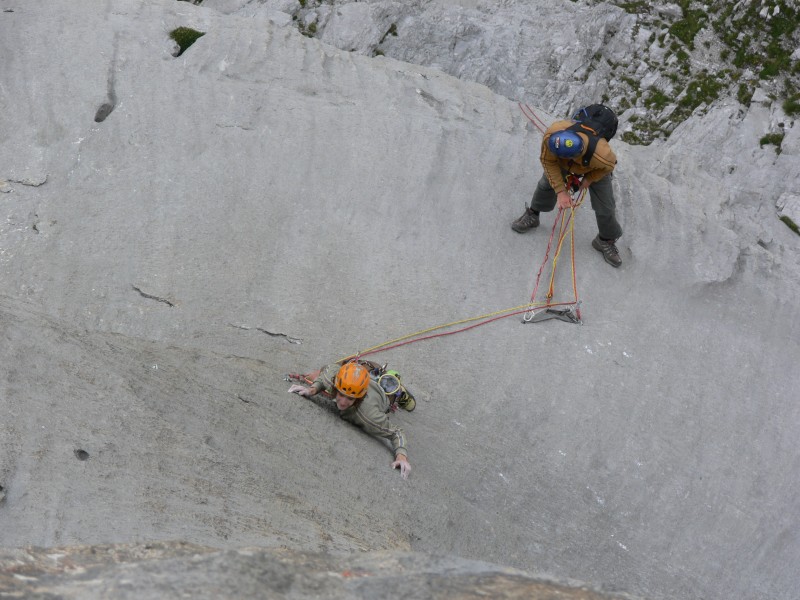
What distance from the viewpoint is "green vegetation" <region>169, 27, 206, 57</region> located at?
12602mm

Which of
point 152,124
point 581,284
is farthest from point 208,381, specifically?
point 581,284

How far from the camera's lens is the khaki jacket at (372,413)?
8.16 m

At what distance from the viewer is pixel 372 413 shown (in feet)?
26.8

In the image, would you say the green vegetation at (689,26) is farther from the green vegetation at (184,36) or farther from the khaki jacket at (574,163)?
the green vegetation at (184,36)

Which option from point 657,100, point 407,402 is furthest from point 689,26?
point 407,402

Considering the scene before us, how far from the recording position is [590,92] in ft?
56.0

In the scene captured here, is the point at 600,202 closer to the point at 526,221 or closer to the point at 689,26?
the point at 526,221

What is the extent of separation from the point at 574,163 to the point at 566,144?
0.55m

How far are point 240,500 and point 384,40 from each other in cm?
1349

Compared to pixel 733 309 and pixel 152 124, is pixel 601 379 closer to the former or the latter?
pixel 733 309

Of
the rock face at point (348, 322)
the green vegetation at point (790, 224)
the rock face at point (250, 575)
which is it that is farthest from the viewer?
the green vegetation at point (790, 224)

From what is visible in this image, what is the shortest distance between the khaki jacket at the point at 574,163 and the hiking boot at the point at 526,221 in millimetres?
921

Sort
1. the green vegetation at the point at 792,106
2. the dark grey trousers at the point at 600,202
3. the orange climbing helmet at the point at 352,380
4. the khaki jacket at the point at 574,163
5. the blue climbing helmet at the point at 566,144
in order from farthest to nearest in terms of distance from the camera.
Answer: the green vegetation at the point at 792,106, the dark grey trousers at the point at 600,202, the khaki jacket at the point at 574,163, the blue climbing helmet at the point at 566,144, the orange climbing helmet at the point at 352,380

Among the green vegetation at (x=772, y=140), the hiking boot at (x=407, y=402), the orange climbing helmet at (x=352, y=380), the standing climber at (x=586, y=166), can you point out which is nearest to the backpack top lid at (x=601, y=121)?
the standing climber at (x=586, y=166)
